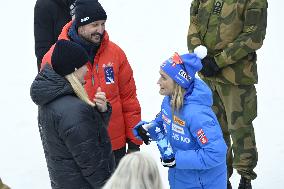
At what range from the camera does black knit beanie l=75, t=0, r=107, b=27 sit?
425cm

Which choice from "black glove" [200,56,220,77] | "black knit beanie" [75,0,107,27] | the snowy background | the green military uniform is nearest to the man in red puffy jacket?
"black knit beanie" [75,0,107,27]

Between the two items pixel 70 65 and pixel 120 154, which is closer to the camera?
pixel 70 65

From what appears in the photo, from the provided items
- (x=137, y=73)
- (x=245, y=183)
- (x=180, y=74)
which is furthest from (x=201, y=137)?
(x=137, y=73)

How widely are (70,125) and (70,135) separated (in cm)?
7

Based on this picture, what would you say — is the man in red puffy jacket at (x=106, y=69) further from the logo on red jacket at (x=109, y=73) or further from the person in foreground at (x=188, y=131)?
the person in foreground at (x=188, y=131)

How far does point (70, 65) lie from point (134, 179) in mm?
1215

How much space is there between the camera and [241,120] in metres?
5.00

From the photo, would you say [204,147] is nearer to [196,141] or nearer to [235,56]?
[196,141]

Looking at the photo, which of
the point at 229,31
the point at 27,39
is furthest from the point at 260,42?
the point at 27,39

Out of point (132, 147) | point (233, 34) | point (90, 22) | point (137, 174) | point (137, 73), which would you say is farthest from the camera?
point (137, 73)

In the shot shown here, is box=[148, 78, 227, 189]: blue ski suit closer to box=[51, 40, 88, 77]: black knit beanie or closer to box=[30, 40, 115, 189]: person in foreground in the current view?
box=[30, 40, 115, 189]: person in foreground

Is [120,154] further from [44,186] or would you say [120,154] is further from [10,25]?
[10,25]

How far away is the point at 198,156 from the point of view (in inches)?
137

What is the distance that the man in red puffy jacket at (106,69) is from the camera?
426cm
